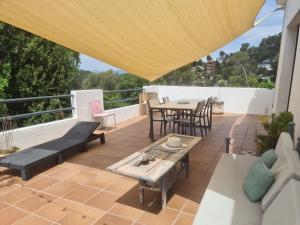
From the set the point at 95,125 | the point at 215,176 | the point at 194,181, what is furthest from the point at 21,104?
the point at 215,176

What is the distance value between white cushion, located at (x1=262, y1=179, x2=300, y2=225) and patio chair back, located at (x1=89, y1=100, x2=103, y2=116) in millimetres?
→ 6143

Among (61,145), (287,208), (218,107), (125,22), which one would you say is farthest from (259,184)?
(218,107)

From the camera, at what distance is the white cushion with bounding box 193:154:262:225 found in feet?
6.57

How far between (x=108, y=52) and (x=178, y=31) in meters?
1.31

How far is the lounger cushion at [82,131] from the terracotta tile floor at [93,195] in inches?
15.0

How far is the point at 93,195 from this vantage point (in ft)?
11.2

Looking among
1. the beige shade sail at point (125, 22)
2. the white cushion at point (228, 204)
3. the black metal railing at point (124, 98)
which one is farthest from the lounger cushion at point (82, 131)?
the white cushion at point (228, 204)

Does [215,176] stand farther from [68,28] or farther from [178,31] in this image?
[68,28]

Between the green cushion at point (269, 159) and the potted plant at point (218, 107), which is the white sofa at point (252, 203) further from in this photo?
the potted plant at point (218, 107)

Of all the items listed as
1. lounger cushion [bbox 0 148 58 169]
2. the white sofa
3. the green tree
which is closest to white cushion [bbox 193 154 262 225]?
the white sofa

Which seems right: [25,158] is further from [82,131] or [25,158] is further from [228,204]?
[228,204]

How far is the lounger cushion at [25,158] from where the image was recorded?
384 centimetres

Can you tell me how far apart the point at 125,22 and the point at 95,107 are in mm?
4743

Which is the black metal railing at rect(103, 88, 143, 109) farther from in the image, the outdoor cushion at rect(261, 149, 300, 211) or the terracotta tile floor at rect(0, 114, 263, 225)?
the outdoor cushion at rect(261, 149, 300, 211)
